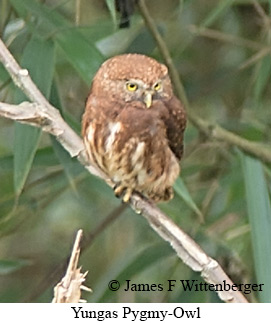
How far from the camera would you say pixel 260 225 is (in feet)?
8.06

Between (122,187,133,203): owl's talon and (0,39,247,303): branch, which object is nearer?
(0,39,247,303): branch

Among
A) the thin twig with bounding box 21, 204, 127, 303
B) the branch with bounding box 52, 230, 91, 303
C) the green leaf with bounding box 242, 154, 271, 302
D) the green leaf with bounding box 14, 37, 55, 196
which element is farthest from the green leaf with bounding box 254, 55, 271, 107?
the branch with bounding box 52, 230, 91, 303

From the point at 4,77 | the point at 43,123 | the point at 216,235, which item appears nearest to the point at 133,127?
the point at 43,123

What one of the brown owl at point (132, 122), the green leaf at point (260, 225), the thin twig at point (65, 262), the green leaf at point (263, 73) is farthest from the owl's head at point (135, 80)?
the thin twig at point (65, 262)

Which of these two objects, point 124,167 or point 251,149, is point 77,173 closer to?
point 251,149

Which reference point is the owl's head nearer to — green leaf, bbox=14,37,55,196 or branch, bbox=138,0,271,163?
green leaf, bbox=14,37,55,196

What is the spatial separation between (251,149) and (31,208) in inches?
28.8

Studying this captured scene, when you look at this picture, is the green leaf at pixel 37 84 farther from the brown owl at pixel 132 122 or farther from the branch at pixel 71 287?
the branch at pixel 71 287

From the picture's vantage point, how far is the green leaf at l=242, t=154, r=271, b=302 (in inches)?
94.0

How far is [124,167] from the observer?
2229 millimetres

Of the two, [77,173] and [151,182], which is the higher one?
[77,173]

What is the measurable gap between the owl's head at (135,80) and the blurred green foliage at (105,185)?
0.24m

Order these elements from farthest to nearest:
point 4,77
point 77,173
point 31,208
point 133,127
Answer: point 31,208 < point 77,173 < point 4,77 < point 133,127

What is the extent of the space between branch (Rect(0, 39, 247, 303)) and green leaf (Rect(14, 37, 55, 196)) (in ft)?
1.05
